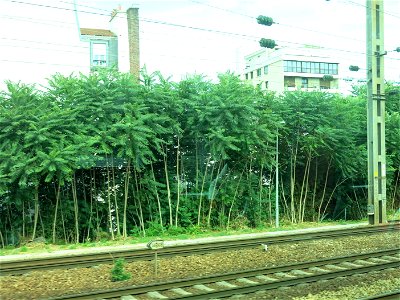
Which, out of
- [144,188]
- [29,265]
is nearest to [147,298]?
[29,265]

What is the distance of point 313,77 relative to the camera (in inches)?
2628

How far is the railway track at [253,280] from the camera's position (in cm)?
813

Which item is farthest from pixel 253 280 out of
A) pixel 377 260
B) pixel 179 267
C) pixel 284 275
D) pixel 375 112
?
pixel 375 112

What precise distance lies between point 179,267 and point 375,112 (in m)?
11.8

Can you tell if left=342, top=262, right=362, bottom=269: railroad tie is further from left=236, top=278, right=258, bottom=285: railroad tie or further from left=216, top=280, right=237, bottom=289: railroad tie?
left=216, top=280, right=237, bottom=289: railroad tie

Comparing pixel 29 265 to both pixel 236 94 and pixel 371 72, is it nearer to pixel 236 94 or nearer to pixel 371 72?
pixel 236 94

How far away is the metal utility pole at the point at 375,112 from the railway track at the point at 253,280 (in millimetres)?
7427

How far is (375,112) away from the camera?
61.7ft

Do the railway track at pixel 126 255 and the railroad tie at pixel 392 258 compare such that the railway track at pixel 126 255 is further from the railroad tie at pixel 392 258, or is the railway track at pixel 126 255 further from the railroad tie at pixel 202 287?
the railroad tie at pixel 392 258

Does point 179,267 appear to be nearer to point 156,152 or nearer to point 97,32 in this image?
point 156,152

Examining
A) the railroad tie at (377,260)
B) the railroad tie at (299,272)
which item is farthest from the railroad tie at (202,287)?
the railroad tie at (377,260)

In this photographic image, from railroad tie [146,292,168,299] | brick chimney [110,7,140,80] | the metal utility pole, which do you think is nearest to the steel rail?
railroad tie [146,292,168,299]

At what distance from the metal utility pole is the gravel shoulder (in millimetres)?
4117

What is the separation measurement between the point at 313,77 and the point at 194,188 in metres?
51.3
